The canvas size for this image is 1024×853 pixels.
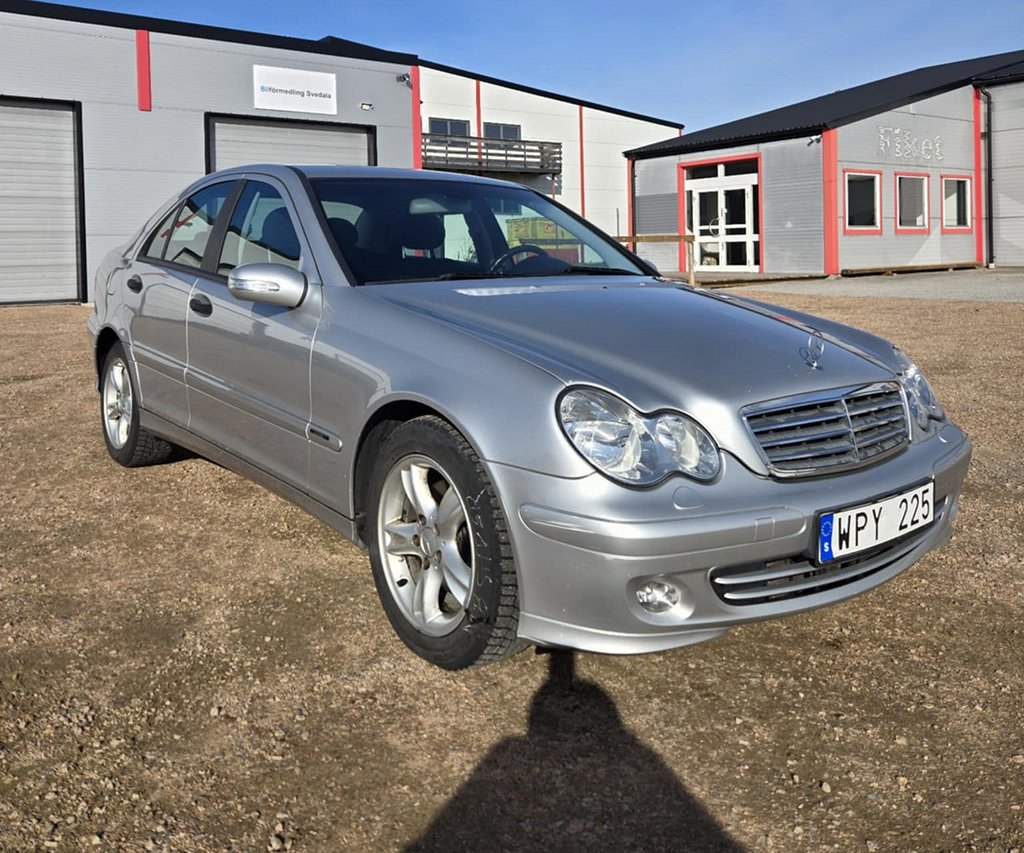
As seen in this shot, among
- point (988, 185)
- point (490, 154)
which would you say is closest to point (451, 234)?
point (988, 185)

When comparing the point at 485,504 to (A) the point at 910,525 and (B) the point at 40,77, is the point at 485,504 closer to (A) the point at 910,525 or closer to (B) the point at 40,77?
(A) the point at 910,525

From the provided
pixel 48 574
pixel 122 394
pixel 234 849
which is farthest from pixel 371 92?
pixel 234 849

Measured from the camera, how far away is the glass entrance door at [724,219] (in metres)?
25.8

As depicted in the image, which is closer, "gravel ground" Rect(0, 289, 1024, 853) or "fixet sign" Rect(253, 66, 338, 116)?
"gravel ground" Rect(0, 289, 1024, 853)

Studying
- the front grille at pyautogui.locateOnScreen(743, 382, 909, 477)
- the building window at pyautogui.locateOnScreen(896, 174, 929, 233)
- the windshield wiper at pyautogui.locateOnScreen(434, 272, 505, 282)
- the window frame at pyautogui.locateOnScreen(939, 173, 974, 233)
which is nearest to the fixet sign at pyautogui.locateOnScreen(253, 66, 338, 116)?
the building window at pyautogui.locateOnScreen(896, 174, 929, 233)

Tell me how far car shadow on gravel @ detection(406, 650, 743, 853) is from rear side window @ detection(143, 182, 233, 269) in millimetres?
2687

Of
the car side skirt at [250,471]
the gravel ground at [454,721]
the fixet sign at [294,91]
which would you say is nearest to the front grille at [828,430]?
the gravel ground at [454,721]

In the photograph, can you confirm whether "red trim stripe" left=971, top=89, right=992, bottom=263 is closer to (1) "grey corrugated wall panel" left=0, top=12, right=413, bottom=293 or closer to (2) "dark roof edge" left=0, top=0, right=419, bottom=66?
(2) "dark roof edge" left=0, top=0, right=419, bottom=66

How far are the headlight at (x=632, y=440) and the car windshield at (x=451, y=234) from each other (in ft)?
3.93

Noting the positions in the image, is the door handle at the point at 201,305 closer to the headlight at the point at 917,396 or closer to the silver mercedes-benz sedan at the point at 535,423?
the silver mercedes-benz sedan at the point at 535,423

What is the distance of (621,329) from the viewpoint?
123 inches

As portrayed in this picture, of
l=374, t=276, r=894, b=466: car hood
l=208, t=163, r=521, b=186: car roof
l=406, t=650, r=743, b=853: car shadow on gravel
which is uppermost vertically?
l=208, t=163, r=521, b=186: car roof

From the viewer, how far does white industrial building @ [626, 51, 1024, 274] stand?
24.0 m

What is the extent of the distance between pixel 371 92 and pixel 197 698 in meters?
20.7
